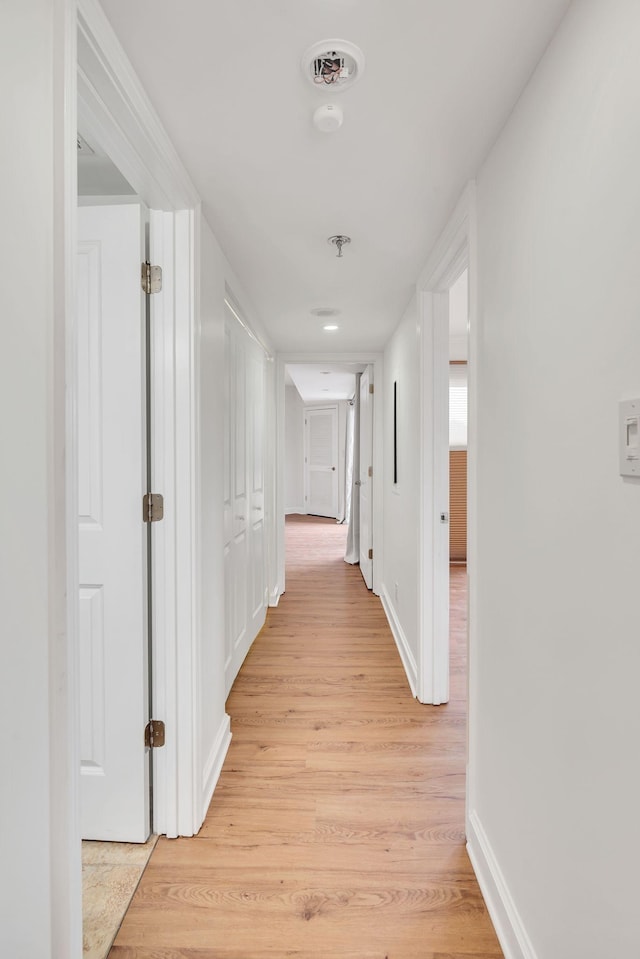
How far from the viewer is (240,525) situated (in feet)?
9.78

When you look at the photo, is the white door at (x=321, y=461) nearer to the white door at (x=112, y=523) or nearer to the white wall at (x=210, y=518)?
the white wall at (x=210, y=518)

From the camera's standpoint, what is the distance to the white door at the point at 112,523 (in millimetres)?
1587

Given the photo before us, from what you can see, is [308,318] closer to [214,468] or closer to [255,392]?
[255,392]

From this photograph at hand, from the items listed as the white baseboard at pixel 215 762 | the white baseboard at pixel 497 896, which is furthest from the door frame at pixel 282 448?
the white baseboard at pixel 497 896

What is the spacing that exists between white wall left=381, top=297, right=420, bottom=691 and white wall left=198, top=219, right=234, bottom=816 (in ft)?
3.52

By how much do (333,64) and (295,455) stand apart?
9440mm

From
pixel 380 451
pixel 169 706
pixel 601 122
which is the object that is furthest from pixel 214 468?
pixel 380 451


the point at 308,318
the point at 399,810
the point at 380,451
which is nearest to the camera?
the point at 399,810

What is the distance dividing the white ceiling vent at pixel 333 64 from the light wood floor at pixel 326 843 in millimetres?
2131

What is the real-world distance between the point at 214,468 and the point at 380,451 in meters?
2.70

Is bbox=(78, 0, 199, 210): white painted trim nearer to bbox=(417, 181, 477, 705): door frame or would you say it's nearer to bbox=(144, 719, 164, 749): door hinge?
bbox=(417, 181, 477, 705): door frame

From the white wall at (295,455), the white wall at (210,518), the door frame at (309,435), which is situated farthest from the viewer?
the white wall at (295,455)

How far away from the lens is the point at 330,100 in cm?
128

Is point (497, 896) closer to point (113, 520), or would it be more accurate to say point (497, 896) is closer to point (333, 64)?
point (113, 520)
